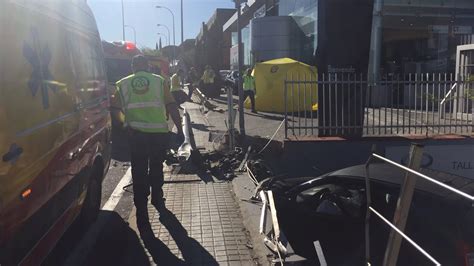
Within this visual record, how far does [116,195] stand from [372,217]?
4480 mm

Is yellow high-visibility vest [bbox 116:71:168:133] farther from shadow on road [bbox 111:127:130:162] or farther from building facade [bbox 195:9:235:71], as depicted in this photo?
building facade [bbox 195:9:235:71]

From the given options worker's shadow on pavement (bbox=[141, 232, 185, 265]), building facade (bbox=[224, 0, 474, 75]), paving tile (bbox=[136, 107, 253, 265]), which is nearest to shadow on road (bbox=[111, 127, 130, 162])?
paving tile (bbox=[136, 107, 253, 265])

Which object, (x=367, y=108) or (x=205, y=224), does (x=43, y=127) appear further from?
(x=367, y=108)

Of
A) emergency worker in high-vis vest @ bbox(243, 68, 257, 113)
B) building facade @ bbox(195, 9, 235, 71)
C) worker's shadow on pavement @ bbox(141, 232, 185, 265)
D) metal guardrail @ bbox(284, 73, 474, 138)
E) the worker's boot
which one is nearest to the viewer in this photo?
worker's shadow on pavement @ bbox(141, 232, 185, 265)

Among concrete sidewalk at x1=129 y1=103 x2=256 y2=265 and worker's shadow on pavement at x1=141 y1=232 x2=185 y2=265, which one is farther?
concrete sidewalk at x1=129 y1=103 x2=256 y2=265

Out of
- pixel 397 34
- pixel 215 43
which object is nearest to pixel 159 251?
pixel 397 34

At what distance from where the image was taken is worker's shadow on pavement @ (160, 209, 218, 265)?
180 inches

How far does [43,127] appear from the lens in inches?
138

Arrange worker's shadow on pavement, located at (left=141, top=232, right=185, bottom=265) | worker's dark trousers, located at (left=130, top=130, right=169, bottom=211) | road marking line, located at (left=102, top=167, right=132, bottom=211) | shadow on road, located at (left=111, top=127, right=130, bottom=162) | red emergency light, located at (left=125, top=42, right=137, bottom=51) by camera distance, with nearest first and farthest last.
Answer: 1. worker's shadow on pavement, located at (left=141, top=232, right=185, bottom=265)
2. worker's dark trousers, located at (left=130, top=130, right=169, bottom=211)
3. road marking line, located at (left=102, top=167, right=132, bottom=211)
4. shadow on road, located at (left=111, top=127, right=130, bottom=162)
5. red emergency light, located at (left=125, top=42, right=137, bottom=51)

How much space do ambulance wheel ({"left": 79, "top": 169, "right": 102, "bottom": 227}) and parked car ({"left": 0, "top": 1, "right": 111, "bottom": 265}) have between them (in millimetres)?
12

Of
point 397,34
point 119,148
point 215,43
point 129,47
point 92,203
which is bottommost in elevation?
point 119,148

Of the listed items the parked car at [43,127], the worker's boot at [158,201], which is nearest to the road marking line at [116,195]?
the worker's boot at [158,201]

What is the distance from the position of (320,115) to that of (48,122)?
5.46 metres

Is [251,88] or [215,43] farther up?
[215,43]
